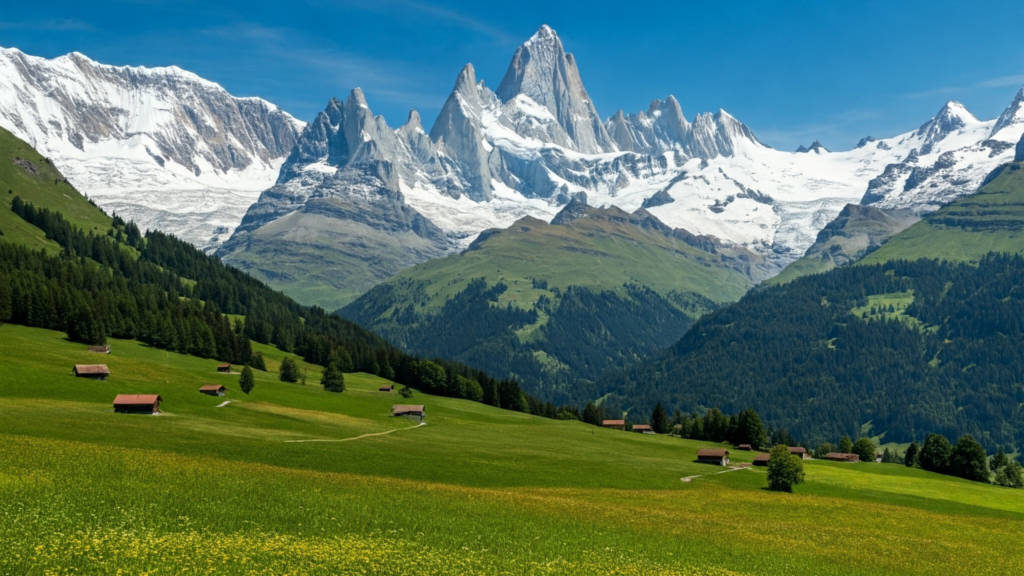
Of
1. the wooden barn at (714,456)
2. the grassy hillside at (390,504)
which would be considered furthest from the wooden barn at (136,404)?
the wooden barn at (714,456)

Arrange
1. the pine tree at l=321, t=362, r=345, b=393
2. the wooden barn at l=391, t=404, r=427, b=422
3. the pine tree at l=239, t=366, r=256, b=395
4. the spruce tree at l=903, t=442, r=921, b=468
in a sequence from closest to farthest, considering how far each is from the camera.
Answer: the pine tree at l=239, t=366, r=256, b=395 → the wooden barn at l=391, t=404, r=427, b=422 → the spruce tree at l=903, t=442, r=921, b=468 → the pine tree at l=321, t=362, r=345, b=393

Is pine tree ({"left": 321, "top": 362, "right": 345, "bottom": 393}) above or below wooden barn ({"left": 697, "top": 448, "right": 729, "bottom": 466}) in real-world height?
above

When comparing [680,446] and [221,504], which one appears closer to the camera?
[221,504]

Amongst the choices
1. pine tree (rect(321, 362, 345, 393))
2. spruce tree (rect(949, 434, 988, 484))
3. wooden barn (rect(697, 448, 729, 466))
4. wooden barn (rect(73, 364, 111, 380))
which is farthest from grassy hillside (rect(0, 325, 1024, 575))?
pine tree (rect(321, 362, 345, 393))

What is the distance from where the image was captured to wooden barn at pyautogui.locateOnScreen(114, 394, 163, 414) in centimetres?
11206

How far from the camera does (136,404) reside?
372 ft

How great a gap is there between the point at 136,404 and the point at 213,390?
26175 millimetres

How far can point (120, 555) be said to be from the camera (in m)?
40.8

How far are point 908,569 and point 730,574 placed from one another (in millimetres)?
17557

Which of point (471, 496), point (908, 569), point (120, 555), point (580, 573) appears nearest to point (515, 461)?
point (471, 496)

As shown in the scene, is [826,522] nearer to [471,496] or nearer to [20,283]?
[471,496]

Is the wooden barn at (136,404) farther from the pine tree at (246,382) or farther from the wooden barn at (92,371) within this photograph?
the pine tree at (246,382)

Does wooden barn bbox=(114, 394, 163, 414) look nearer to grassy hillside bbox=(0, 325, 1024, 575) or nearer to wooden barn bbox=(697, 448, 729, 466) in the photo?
grassy hillside bbox=(0, 325, 1024, 575)

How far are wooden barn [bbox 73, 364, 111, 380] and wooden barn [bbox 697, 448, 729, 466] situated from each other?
92493 mm
